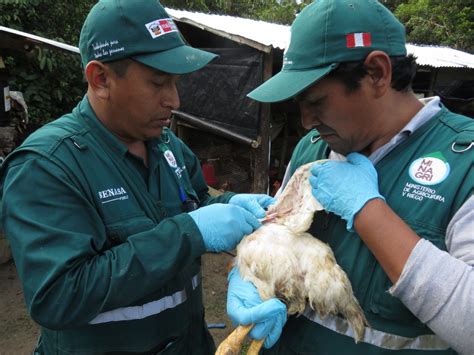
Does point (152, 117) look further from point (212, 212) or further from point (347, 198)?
point (347, 198)

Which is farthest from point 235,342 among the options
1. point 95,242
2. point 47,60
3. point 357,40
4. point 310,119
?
point 47,60

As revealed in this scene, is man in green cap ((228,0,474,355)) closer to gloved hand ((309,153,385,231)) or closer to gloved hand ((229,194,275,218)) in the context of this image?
gloved hand ((309,153,385,231))

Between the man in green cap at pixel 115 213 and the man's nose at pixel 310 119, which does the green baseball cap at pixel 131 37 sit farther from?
the man's nose at pixel 310 119

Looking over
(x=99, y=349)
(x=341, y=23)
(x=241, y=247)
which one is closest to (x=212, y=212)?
(x=241, y=247)

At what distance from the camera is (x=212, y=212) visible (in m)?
2.00

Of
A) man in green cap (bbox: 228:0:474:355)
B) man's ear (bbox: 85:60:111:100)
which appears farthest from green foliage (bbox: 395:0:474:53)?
man's ear (bbox: 85:60:111:100)

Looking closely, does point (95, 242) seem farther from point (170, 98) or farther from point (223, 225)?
point (170, 98)

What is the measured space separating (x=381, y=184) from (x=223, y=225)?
768mm

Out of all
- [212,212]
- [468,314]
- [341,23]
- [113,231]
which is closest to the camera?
[468,314]

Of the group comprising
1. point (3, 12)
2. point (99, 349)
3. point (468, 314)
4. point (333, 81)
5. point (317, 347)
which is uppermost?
point (3, 12)

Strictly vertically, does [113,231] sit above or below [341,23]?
below

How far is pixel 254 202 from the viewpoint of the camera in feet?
7.84

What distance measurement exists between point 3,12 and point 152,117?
8617 millimetres

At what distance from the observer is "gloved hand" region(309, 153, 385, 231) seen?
5.12 feet
